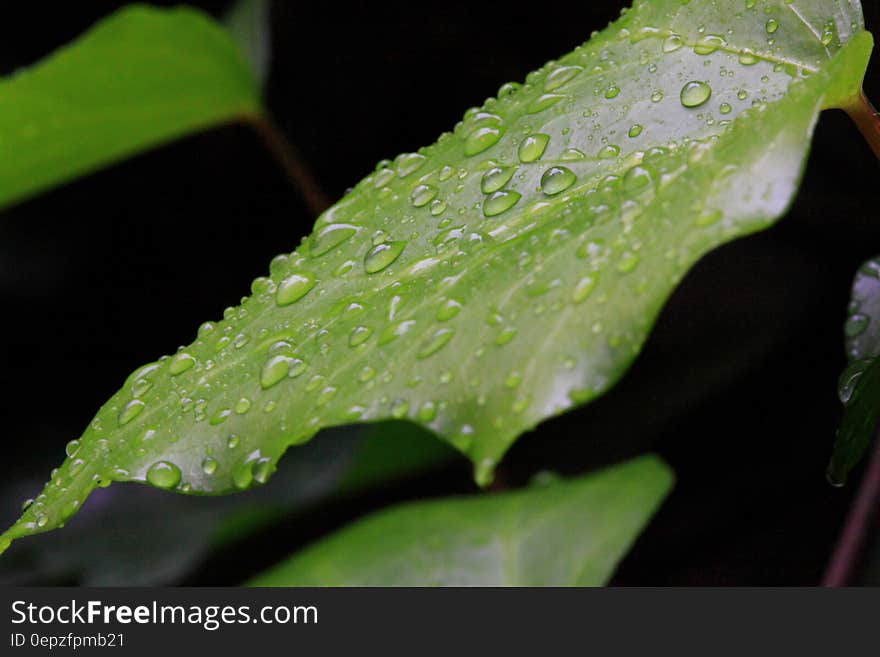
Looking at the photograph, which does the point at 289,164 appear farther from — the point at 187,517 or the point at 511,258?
the point at 511,258

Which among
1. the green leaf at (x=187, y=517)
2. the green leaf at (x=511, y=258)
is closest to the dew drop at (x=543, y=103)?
the green leaf at (x=511, y=258)

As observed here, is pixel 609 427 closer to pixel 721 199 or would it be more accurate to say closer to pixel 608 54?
pixel 608 54

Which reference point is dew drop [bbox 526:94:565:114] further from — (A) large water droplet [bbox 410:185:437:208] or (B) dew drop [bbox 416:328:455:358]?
(B) dew drop [bbox 416:328:455:358]

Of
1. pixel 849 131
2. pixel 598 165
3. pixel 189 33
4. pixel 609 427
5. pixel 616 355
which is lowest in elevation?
pixel 616 355

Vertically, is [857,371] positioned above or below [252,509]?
below

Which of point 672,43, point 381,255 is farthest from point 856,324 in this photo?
point 381,255

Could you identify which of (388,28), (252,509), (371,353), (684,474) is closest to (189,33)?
(388,28)

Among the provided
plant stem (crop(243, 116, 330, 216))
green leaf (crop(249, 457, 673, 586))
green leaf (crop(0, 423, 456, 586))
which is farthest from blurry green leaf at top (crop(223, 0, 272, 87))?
green leaf (crop(249, 457, 673, 586))
